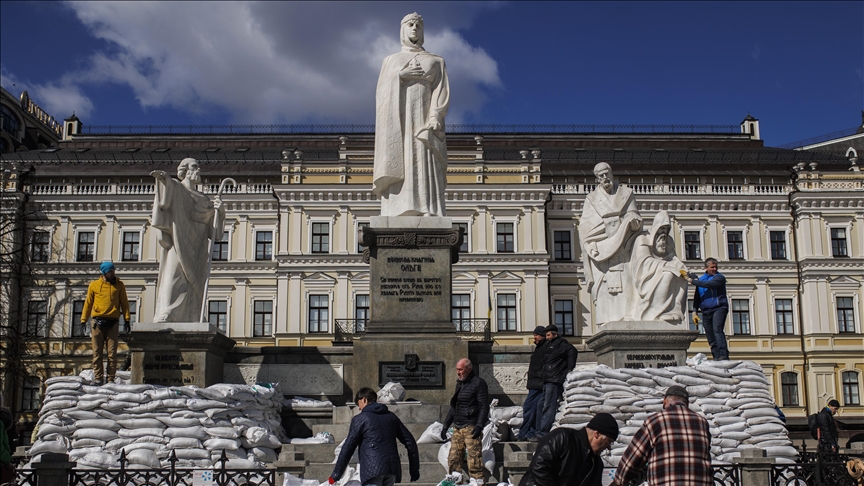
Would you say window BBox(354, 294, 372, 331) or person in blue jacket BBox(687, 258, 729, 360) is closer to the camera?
person in blue jacket BBox(687, 258, 729, 360)

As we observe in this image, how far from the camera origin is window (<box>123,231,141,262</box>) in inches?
1891

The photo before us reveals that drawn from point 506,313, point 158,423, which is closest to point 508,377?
point 158,423

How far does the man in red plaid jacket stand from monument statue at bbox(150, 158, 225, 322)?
8.23 meters

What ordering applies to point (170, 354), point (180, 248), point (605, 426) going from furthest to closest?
point (180, 248), point (170, 354), point (605, 426)

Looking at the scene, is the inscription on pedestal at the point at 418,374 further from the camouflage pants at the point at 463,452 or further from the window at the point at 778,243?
the window at the point at 778,243

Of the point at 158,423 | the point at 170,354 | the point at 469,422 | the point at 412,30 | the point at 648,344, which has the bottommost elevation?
the point at 158,423

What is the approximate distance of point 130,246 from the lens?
48219 mm

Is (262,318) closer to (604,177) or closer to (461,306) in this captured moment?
(461,306)

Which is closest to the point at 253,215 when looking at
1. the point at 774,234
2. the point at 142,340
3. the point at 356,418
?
the point at 774,234

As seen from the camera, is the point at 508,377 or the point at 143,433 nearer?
the point at 143,433

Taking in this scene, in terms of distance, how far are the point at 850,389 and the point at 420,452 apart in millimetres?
41295

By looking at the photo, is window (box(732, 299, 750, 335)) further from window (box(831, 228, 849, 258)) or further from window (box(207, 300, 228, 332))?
window (box(207, 300, 228, 332))

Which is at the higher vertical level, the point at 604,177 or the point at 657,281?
the point at 604,177

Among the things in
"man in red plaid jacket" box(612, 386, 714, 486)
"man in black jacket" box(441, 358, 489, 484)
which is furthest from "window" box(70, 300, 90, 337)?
"man in red plaid jacket" box(612, 386, 714, 486)
